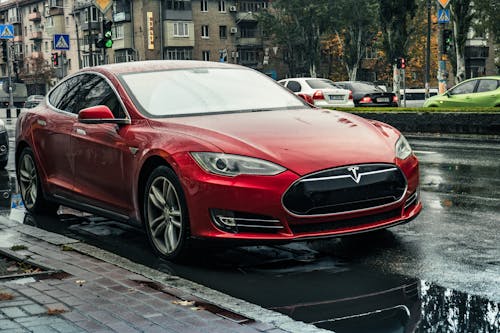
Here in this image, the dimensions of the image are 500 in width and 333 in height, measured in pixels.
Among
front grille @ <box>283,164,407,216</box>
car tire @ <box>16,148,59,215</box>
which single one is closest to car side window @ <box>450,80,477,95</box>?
car tire @ <box>16,148,59,215</box>

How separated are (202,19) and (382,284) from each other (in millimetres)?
85137

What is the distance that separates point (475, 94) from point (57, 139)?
18.0m

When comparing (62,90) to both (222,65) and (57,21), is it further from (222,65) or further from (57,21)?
(57,21)

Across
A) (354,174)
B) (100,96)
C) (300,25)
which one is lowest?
(354,174)

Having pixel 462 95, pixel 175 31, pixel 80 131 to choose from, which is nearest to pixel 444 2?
pixel 462 95

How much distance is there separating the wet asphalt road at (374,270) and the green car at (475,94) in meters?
15.2

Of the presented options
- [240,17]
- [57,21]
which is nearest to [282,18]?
[240,17]

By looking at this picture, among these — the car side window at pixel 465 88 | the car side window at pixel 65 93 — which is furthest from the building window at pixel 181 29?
the car side window at pixel 65 93

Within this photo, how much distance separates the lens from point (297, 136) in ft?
20.5

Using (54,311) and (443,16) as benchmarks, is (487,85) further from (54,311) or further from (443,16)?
(54,311)

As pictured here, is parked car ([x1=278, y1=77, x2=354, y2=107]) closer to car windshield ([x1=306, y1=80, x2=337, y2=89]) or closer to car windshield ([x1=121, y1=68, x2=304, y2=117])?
car windshield ([x1=306, y1=80, x2=337, y2=89])

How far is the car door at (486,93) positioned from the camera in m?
23.4

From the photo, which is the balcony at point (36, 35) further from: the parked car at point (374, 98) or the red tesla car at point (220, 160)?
the red tesla car at point (220, 160)

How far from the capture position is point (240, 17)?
296 feet
